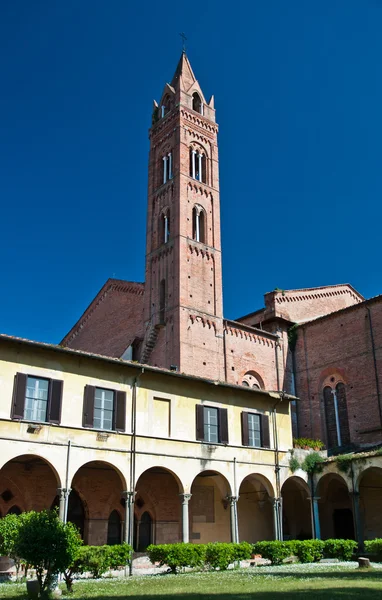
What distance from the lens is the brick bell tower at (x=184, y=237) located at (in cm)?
3094

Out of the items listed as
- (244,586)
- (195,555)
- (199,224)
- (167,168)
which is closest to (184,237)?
(199,224)

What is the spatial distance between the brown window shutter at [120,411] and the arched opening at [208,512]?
5899 mm

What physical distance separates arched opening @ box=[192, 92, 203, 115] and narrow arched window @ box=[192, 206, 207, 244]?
333 inches

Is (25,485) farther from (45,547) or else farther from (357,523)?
(357,523)

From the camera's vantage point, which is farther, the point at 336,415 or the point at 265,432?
the point at 336,415

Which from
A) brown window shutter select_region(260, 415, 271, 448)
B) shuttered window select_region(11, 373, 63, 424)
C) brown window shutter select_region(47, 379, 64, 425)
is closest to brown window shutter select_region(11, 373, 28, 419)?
shuttered window select_region(11, 373, 63, 424)

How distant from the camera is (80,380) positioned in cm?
1962

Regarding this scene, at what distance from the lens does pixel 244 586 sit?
1349 centimetres

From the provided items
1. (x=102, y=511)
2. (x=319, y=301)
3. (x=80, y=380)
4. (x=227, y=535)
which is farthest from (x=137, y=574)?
(x=319, y=301)

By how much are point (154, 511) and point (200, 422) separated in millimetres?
4528

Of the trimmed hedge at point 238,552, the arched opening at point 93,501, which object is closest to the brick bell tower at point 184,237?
the arched opening at point 93,501

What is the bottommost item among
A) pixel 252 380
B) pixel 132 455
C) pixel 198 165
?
pixel 132 455

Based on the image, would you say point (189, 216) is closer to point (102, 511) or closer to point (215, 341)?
point (215, 341)

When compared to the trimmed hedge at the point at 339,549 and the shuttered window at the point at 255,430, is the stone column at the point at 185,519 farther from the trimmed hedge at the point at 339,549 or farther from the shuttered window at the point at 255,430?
the trimmed hedge at the point at 339,549
